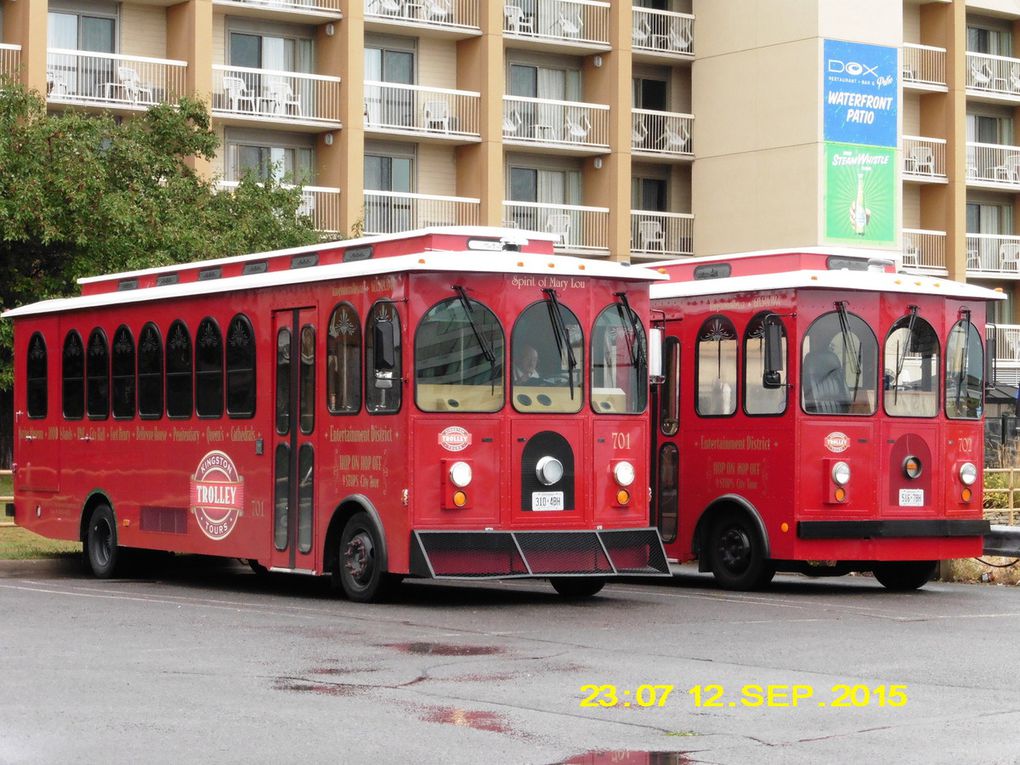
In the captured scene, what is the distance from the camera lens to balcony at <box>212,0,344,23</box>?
4409 centimetres

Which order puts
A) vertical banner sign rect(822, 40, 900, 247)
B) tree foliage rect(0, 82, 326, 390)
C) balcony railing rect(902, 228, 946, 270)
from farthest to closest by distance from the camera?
1. balcony railing rect(902, 228, 946, 270)
2. vertical banner sign rect(822, 40, 900, 247)
3. tree foliage rect(0, 82, 326, 390)

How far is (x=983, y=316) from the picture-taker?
64.6 feet

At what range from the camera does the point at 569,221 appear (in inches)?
1966

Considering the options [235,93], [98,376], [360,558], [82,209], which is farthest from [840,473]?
[235,93]

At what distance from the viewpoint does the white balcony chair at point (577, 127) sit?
163ft

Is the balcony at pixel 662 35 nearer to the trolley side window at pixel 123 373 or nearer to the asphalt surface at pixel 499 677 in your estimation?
the trolley side window at pixel 123 373

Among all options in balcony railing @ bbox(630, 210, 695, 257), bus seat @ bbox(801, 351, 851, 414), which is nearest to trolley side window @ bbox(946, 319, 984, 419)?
bus seat @ bbox(801, 351, 851, 414)

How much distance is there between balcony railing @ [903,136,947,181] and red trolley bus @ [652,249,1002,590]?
3646 cm

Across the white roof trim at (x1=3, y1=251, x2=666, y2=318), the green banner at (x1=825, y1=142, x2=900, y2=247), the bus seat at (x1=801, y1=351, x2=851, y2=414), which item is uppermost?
the green banner at (x1=825, y1=142, x2=900, y2=247)

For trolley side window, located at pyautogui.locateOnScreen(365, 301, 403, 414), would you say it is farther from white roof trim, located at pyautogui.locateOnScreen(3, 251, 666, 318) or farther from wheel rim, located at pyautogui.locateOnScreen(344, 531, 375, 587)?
wheel rim, located at pyautogui.locateOnScreen(344, 531, 375, 587)

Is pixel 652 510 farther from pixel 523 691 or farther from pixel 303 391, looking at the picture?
pixel 523 691

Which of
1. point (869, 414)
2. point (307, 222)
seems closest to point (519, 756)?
point (869, 414)

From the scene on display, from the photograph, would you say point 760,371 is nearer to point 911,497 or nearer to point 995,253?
point 911,497

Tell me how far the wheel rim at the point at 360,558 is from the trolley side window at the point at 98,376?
4865 mm
